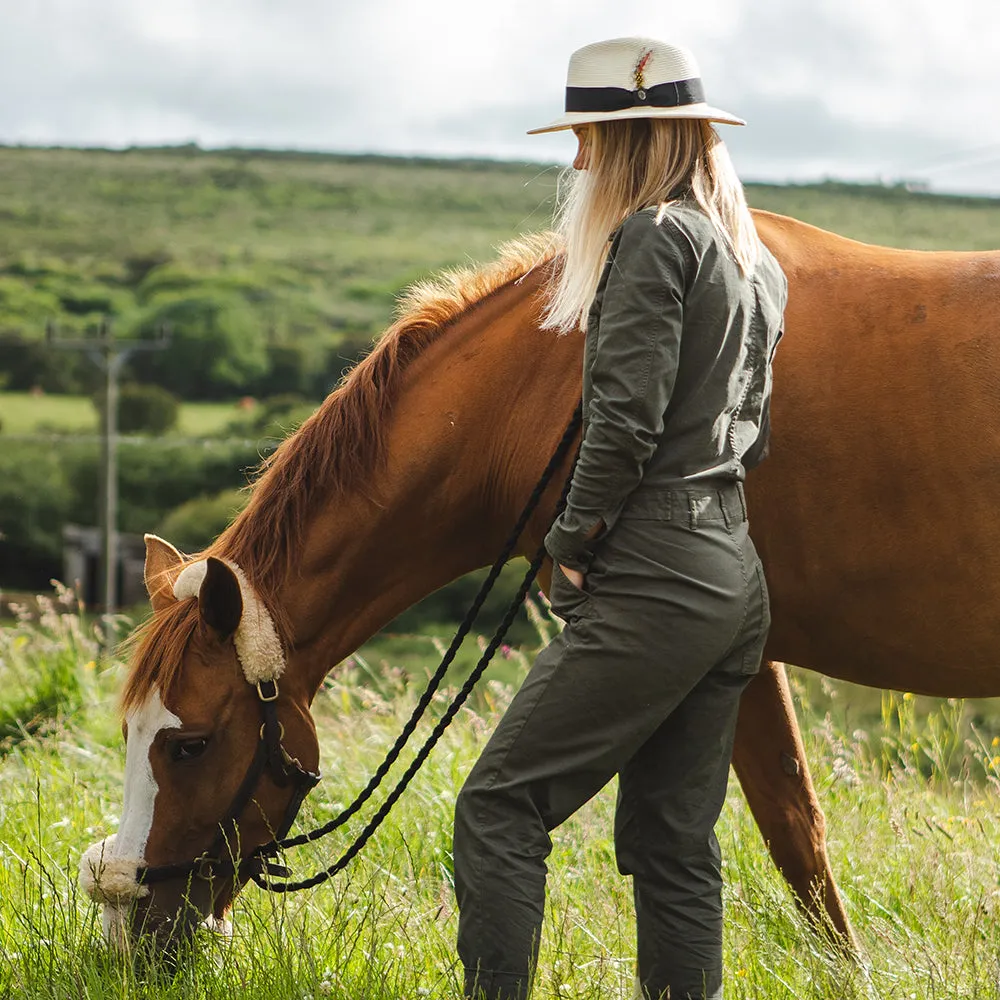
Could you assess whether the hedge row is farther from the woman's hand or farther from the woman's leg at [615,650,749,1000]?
the woman's hand

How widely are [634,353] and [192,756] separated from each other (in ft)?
5.10

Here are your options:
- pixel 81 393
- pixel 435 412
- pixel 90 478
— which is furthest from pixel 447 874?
pixel 81 393

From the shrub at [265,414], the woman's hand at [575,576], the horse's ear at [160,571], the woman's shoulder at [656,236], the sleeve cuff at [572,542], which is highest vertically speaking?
the woman's shoulder at [656,236]

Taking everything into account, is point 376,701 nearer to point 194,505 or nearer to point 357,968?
point 357,968

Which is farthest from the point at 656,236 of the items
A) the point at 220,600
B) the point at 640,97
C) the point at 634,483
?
the point at 220,600

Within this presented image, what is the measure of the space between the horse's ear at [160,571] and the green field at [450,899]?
2.12ft

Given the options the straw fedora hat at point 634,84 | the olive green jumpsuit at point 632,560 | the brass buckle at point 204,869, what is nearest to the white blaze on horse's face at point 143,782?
the brass buckle at point 204,869

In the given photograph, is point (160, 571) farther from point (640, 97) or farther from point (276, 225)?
point (276, 225)

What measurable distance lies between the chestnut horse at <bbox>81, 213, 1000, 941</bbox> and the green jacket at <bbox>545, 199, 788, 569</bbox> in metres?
0.52

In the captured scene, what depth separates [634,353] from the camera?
2.38 meters

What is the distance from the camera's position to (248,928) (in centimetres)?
350

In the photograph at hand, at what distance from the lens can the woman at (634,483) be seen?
2.42 m

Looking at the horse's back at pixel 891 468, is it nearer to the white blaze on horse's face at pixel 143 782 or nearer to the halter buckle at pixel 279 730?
the halter buckle at pixel 279 730

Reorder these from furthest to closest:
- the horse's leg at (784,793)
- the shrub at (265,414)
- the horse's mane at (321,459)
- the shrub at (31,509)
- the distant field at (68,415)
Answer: the distant field at (68,415)
the shrub at (265,414)
the shrub at (31,509)
the horse's leg at (784,793)
the horse's mane at (321,459)
